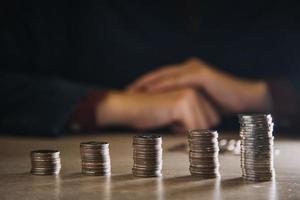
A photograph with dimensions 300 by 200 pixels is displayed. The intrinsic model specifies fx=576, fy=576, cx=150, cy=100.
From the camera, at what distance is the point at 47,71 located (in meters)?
3.50

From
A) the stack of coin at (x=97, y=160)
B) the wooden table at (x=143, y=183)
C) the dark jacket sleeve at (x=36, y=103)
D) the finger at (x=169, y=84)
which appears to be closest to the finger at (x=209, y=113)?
the finger at (x=169, y=84)

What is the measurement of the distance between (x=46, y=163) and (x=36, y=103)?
129cm

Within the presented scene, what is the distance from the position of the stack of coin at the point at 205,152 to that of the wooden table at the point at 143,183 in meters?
0.04

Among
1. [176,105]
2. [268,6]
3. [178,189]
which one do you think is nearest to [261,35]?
[268,6]

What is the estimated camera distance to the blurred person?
288 centimetres

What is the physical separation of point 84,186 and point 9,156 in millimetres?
697

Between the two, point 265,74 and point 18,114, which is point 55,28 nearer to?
point 18,114

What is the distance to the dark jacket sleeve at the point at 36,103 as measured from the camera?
276 cm

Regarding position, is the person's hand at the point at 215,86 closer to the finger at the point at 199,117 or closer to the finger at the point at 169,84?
the finger at the point at 169,84

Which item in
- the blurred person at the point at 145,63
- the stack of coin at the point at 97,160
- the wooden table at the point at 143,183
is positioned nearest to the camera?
the wooden table at the point at 143,183

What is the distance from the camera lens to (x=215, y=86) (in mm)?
2896

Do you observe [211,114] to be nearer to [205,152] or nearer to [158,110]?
[158,110]

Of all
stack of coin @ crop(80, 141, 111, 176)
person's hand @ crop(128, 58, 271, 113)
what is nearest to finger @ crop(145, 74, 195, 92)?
person's hand @ crop(128, 58, 271, 113)

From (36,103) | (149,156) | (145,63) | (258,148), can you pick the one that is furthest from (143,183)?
Result: (145,63)
